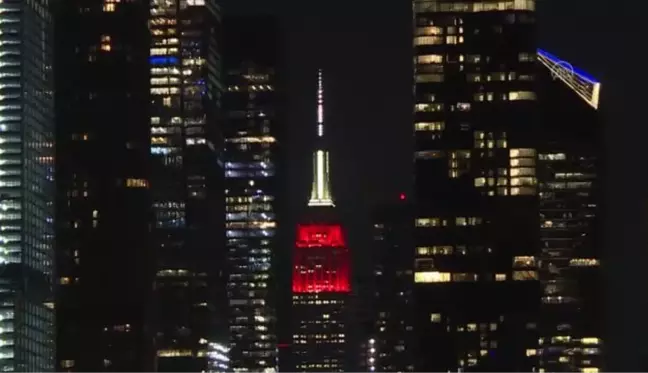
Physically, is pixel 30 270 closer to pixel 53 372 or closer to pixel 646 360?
pixel 53 372

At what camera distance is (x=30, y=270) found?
647 feet

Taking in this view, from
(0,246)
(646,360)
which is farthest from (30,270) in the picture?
(646,360)

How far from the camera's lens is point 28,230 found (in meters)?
200

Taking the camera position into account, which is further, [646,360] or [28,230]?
[28,230]

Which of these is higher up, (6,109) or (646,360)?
(6,109)

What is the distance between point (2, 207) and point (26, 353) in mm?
12066

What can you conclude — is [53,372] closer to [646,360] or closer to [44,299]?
[44,299]

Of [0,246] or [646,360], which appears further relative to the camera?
[0,246]

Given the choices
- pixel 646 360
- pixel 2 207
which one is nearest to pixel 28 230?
pixel 2 207

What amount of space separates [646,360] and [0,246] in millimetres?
55697

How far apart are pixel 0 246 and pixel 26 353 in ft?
29.1

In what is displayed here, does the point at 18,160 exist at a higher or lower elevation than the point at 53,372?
higher

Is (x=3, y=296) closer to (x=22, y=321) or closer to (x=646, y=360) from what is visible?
(x=22, y=321)

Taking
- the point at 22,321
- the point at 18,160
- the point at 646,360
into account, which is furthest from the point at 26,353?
→ the point at 646,360
